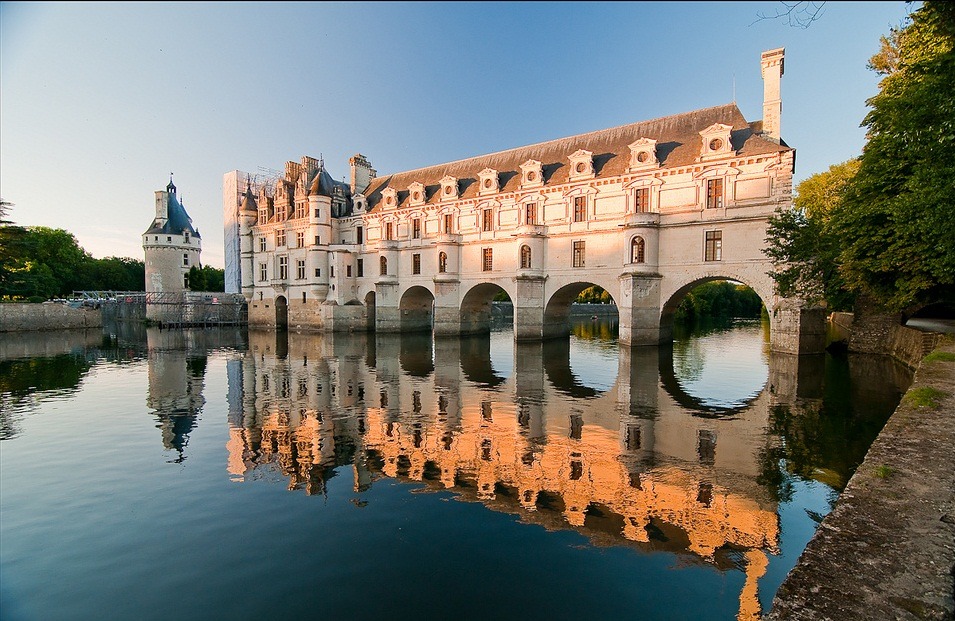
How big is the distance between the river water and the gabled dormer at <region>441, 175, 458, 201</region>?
24.6 m

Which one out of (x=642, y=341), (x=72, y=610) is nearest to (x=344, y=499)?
(x=72, y=610)

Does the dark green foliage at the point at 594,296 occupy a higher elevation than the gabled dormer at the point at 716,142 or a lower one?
lower

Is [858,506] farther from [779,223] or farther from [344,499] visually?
[779,223]

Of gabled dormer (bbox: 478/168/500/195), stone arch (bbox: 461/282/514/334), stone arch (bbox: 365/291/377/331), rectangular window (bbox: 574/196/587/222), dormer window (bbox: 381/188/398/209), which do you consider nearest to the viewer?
rectangular window (bbox: 574/196/587/222)

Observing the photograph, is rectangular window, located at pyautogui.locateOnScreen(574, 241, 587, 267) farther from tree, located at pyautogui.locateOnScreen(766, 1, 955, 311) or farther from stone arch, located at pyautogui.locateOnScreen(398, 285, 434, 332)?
stone arch, located at pyautogui.locateOnScreen(398, 285, 434, 332)

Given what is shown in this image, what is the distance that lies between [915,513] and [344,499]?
7799 millimetres

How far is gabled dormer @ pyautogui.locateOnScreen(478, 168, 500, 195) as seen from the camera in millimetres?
37562

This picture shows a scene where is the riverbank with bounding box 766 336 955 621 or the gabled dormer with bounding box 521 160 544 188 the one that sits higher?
the gabled dormer with bounding box 521 160 544 188

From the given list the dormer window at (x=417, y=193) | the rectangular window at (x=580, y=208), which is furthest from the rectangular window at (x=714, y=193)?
the dormer window at (x=417, y=193)

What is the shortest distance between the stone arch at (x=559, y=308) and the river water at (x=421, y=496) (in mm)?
16304

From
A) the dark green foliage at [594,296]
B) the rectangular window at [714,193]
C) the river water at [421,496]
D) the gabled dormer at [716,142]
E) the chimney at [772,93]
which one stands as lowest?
the river water at [421,496]

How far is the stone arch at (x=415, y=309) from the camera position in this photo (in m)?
43.7

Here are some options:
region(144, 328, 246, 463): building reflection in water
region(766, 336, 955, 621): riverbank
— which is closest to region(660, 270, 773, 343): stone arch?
region(766, 336, 955, 621): riverbank

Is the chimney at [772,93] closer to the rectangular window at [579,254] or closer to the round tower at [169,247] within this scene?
the rectangular window at [579,254]
